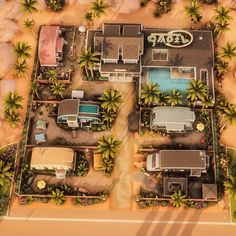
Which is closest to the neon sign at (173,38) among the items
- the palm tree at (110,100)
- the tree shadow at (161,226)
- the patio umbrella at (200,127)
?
the palm tree at (110,100)

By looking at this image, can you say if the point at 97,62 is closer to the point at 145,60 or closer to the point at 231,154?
the point at 145,60

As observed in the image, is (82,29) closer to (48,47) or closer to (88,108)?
(48,47)

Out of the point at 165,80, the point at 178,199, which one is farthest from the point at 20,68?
the point at 178,199

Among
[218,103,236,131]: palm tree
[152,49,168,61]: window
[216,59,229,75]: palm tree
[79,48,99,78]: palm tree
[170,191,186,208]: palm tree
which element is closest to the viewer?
[170,191,186,208]: palm tree

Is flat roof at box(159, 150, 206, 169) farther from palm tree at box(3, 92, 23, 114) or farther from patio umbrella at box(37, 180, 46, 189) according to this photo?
palm tree at box(3, 92, 23, 114)

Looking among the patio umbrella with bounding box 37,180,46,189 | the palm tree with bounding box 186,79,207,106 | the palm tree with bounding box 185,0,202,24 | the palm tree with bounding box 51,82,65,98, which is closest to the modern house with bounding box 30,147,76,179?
the patio umbrella with bounding box 37,180,46,189
